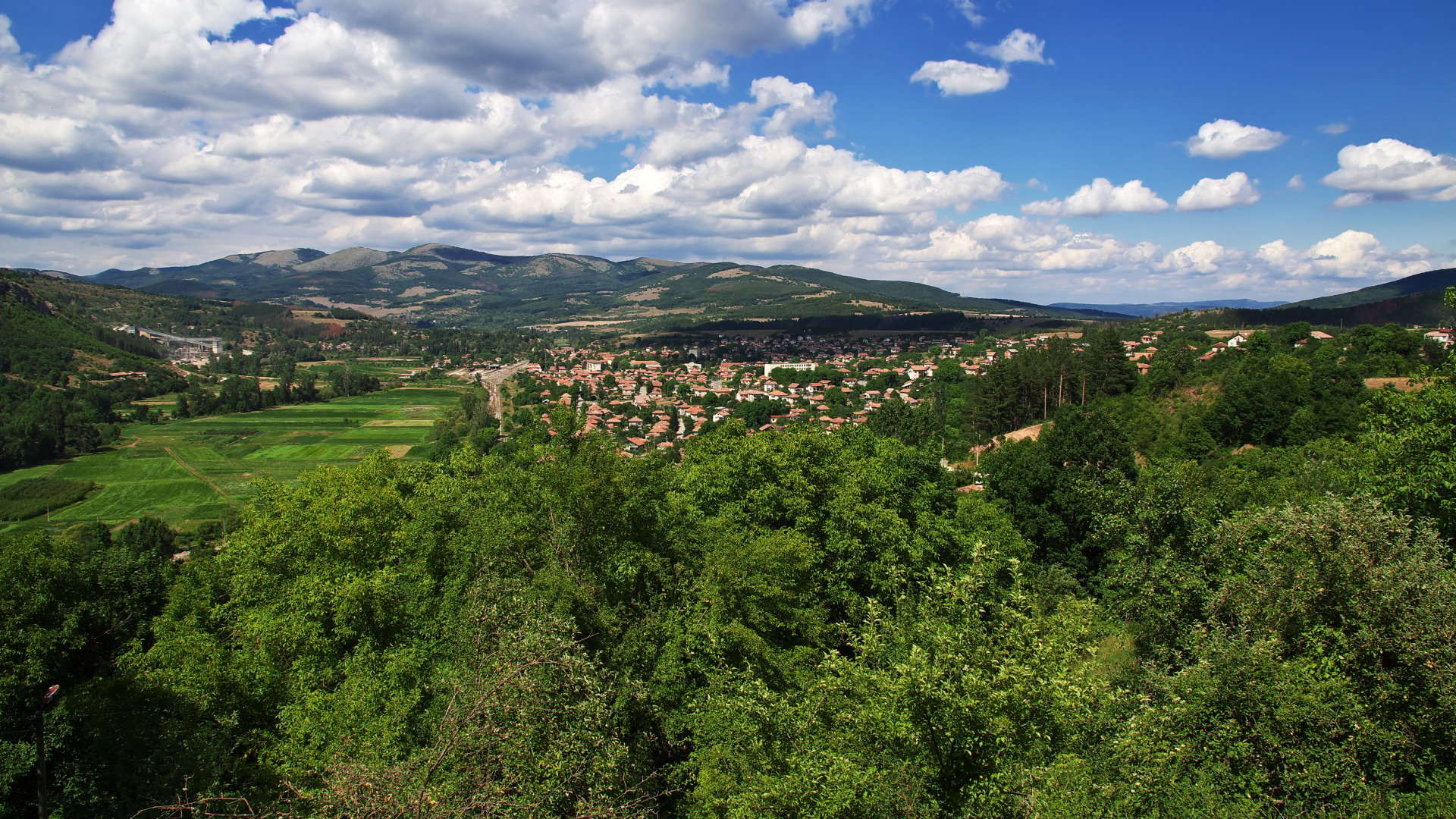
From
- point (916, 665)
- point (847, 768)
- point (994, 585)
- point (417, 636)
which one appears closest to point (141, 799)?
point (417, 636)

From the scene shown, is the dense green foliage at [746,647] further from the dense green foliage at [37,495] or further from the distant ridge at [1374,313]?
the distant ridge at [1374,313]

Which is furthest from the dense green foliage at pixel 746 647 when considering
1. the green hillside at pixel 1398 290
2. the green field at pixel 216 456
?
the green hillside at pixel 1398 290

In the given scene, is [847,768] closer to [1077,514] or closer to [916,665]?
[916,665]

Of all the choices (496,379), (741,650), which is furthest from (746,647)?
(496,379)

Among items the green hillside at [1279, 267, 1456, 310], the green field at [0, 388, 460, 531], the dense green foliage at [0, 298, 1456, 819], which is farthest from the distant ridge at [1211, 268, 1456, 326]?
the green field at [0, 388, 460, 531]

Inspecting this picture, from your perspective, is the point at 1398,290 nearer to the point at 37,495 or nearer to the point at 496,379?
the point at 496,379

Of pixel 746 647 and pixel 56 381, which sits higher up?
pixel 746 647

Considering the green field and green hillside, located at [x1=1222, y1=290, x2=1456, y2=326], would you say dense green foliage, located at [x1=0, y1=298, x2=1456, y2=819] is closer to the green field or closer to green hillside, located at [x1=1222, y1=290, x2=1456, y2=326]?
the green field
